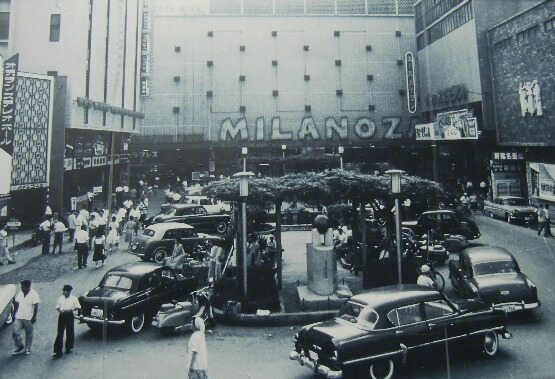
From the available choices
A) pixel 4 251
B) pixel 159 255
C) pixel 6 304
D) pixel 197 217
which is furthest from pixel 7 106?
pixel 6 304

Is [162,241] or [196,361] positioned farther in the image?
[162,241]

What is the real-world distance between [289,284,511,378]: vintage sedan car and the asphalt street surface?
400mm

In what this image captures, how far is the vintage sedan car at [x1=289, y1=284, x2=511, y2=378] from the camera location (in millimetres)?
6762

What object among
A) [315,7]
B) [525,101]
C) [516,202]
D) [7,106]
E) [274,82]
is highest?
[315,7]

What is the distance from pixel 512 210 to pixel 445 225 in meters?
7.04

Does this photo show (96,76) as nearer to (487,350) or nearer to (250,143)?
(250,143)

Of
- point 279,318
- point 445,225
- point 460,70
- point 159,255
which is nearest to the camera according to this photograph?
point 279,318

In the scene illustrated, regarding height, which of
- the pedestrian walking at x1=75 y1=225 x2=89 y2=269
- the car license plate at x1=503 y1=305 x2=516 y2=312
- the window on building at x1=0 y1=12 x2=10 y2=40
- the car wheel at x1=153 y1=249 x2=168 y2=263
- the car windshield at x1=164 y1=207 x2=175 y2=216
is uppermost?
the window on building at x1=0 y1=12 x2=10 y2=40

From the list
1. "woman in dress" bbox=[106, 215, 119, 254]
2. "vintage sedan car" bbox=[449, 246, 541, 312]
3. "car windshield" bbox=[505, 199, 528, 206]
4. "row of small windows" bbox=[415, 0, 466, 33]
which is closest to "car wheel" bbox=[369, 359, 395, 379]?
"vintage sedan car" bbox=[449, 246, 541, 312]

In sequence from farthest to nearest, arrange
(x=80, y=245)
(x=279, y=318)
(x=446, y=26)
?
1. (x=446, y=26)
2. (x=80, y=245)
3. (x=279, y=318)

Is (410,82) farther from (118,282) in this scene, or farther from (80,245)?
(118,282)

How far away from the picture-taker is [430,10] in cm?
3888

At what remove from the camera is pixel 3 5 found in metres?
28.0

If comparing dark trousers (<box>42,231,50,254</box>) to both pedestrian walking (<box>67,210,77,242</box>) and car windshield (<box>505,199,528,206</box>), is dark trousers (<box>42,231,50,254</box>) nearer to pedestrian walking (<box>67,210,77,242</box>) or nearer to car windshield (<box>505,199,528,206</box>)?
pedestrian walking (<box>67,210,77,242</box>)
